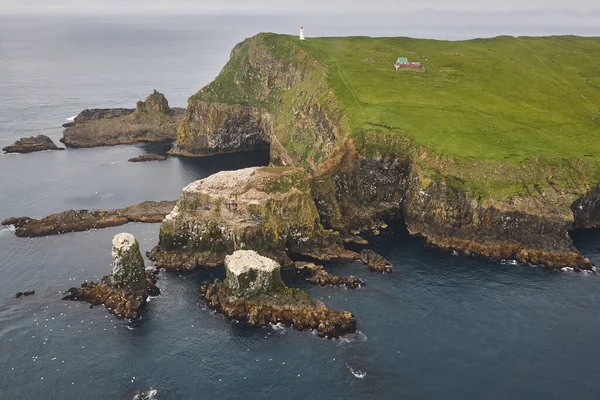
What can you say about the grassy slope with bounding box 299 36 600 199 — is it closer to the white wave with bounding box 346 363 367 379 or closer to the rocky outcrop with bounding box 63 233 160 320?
the white wave with bounding box 346 363 367 379

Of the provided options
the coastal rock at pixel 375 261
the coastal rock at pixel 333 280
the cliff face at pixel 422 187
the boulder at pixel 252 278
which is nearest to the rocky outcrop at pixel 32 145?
the cliff face at pixel 422 187

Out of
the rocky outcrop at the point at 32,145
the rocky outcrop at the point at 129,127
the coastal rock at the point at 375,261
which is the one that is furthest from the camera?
the rocky outcrop at the point at 129,127

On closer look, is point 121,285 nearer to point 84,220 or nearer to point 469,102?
point 84,220

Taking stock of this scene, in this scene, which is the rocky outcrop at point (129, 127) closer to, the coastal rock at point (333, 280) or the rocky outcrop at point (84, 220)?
the rocky outcrop at point (84, 220)

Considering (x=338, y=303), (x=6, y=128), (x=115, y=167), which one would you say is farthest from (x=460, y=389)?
(x=6, y=128)

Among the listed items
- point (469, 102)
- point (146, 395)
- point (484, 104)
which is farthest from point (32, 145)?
point (484, 104)

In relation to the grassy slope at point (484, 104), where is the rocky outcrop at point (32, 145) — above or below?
below
